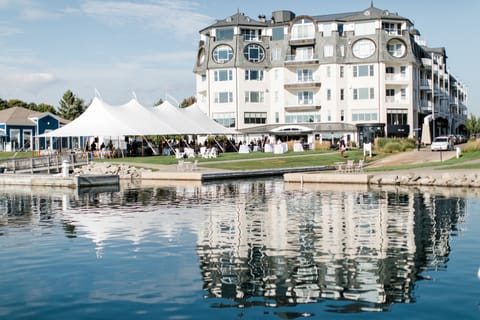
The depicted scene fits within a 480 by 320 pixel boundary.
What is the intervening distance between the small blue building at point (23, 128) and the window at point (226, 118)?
20841 mm

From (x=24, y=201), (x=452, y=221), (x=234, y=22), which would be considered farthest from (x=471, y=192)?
(x=234, y=22)

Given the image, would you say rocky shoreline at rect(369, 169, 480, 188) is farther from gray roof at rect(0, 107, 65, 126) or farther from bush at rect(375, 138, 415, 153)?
gray roof at rect(0, 107, 65, 126)

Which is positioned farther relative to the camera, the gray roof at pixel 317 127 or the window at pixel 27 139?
the gray roof at pixel 317 127

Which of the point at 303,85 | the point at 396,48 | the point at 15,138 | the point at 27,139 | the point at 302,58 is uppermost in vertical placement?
the point at 396,48

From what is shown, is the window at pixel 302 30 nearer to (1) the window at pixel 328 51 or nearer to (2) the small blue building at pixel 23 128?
(1) the window at pixel 328 51

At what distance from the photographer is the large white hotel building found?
265ft

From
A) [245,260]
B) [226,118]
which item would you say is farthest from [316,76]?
Answer: [245,260]

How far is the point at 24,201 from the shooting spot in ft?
93.8

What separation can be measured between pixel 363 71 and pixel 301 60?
821 cm

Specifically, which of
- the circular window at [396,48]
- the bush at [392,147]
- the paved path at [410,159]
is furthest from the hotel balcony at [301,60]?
the paved path at [410,159]

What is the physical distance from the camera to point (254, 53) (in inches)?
3354

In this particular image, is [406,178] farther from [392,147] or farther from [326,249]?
[392,147]

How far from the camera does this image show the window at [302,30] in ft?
272

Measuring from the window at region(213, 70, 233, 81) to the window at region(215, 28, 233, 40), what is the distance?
15.0 feet
